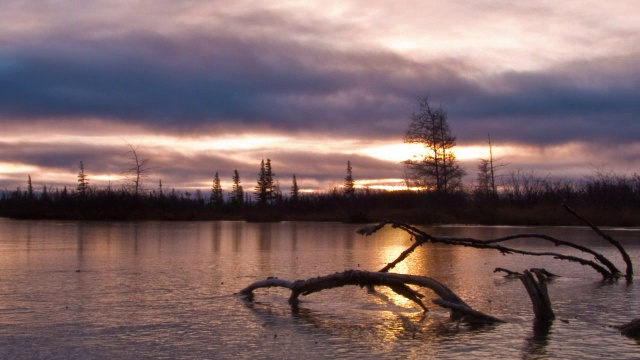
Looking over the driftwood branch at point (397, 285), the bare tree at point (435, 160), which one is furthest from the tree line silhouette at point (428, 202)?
the driftwood branch at point (397, 285)

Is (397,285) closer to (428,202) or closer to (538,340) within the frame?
(538,340)

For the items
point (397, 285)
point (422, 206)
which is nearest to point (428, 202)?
point (422, 206)

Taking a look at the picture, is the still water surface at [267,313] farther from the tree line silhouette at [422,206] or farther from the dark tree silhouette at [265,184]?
the dark tree silhouette at [265,184]

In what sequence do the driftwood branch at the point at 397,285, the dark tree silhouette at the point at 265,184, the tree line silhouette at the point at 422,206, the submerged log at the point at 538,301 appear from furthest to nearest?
the dark tree silhouette at the point at 265,184
the tree line silhouette at the point at 422,206
the submerged log at the point at 538,301
the driftwood branch at the point at 397,285

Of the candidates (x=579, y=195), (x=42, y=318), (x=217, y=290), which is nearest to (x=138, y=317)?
(x=42, y=318)

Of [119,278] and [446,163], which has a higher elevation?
[446,163]

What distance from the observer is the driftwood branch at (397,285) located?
9953mm

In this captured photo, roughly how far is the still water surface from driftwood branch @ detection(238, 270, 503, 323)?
247 mm

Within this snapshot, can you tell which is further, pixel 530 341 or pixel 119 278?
pixel 119 278

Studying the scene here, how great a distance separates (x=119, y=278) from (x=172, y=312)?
401 centimetres

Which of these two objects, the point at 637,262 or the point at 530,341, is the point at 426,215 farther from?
the point at 530,341

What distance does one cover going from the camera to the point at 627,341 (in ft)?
29.0

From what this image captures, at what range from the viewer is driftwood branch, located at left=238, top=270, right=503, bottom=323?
9.95m

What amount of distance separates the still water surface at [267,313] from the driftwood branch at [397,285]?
247 mm
